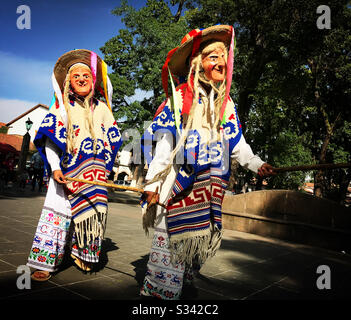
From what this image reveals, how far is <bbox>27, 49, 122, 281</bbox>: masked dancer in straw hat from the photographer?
2.94 metres

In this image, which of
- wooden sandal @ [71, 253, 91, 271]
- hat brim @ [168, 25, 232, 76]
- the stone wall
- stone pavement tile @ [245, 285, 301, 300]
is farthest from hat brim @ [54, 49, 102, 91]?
the stone wall

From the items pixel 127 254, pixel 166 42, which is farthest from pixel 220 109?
pixel 166 42

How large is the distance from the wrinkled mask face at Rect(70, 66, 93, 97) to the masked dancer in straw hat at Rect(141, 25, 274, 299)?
100cm

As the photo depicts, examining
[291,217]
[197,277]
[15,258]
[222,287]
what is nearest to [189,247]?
[222,287]

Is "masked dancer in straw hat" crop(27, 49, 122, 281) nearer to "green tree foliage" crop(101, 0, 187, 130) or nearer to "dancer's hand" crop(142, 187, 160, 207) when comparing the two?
"dancer's hand" crop(142, 187, 160, 207)

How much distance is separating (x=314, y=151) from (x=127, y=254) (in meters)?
22.9

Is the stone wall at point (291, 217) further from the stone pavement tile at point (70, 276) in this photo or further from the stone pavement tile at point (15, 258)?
the stone pavement tile at point (15, 258)

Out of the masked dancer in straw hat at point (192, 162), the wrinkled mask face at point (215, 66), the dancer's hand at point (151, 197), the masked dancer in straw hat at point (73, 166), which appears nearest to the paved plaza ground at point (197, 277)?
the masked dancer in straw hat at point (73, 166)

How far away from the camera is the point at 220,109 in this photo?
2637mm

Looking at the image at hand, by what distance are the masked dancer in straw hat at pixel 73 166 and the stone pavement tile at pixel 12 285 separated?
0.42ft

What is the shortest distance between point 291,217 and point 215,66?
247 inches

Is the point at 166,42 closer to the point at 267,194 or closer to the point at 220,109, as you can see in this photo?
the point at 267,194

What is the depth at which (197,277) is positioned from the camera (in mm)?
3422

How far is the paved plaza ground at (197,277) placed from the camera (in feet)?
8.52
